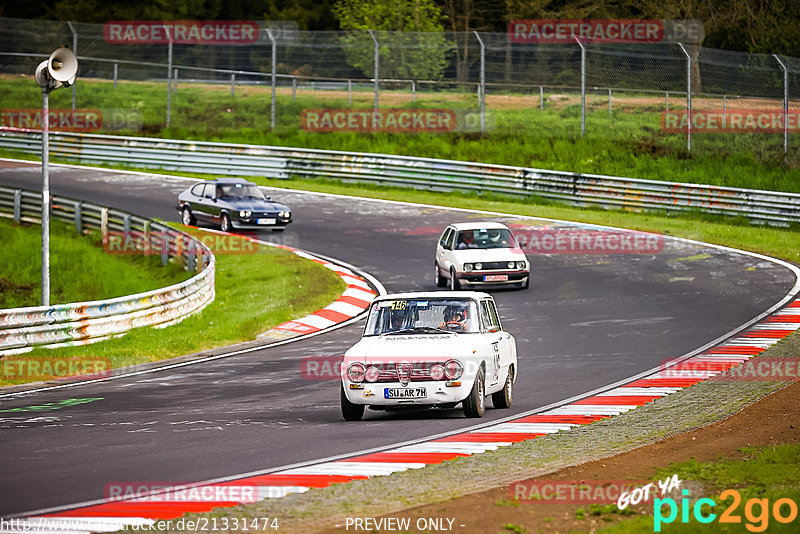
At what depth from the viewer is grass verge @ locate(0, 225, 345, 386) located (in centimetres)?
1850

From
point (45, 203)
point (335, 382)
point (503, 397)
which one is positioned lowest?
point (335, 382)

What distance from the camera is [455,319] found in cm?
1318

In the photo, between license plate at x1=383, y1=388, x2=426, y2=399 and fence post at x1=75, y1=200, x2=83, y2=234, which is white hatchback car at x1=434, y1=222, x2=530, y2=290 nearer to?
license plate at x1=383, y1=388, x2=426, y2=399

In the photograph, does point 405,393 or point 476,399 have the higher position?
point 405,393

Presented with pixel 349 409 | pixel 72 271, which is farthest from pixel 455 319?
pixel 72 271

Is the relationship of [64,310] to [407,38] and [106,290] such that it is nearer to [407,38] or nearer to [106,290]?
[106,290]

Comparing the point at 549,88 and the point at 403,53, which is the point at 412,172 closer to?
the point at 403,53

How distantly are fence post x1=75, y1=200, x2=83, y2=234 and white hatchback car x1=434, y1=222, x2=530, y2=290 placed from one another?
11.8 meters

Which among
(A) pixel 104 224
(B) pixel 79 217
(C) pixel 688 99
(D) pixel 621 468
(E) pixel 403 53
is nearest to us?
(D) pixel 621 468

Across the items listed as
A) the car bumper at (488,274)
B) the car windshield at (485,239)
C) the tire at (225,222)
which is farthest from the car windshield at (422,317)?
the tire at (225,222)

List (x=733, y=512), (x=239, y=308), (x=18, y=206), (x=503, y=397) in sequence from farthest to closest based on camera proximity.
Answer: (x=18, y=206) → (x=239, y=308) → (x=503, y=397) → (x=733, y=512)

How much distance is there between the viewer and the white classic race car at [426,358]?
12203 mm

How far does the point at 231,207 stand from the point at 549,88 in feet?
51.9

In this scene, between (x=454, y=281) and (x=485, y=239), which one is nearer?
(x=454, y=281)
